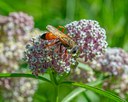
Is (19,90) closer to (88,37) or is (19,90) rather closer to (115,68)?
(115,68)

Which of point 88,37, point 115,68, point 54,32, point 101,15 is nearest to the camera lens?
point 54,32

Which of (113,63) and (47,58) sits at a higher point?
(113,63)

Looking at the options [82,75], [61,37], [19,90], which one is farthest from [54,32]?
[19,90]

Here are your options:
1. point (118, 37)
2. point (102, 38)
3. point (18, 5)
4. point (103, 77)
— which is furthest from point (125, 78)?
point (18, 5)

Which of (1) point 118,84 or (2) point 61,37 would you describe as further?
(1) point 118,84

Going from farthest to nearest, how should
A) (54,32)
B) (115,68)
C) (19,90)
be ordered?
(19,90) → (115,68) → (54,32)

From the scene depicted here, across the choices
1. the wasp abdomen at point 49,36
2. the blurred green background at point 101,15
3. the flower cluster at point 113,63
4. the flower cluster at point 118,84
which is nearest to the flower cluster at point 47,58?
the wasp abdomen at point 49,36

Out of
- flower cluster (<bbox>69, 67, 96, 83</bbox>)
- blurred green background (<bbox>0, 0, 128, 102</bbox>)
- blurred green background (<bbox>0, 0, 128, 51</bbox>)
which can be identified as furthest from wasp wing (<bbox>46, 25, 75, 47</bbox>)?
blurred green background (<bbox>0, 0, 128, 51</bbox>)

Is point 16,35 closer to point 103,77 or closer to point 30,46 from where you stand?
point 103,77
